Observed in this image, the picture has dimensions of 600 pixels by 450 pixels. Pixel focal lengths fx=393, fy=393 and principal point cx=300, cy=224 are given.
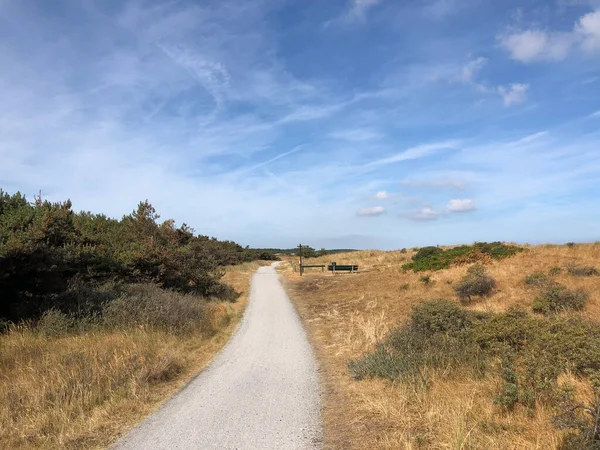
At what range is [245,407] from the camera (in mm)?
6082

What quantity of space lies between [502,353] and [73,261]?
1139cm

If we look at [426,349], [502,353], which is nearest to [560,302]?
[502,353]

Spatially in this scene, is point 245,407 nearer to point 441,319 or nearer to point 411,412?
point 411,412

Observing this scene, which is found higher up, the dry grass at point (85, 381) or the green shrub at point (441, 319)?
the green shrub at point (441, 319)

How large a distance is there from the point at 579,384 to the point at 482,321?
3.36 metres

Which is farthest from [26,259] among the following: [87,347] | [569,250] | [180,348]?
[569,250]

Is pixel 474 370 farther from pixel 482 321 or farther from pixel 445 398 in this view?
pixel 482 321

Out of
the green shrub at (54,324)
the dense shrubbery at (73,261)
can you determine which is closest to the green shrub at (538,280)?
the dense shrubbery at (73,261)

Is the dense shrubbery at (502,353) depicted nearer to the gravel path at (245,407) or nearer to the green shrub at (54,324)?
the gravel path at (245,407)

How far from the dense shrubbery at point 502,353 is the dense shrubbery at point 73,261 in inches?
310

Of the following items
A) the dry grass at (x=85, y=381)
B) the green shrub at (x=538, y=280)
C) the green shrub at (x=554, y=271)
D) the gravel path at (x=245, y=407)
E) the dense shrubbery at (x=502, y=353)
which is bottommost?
the gravel path at (x=245, y=407)

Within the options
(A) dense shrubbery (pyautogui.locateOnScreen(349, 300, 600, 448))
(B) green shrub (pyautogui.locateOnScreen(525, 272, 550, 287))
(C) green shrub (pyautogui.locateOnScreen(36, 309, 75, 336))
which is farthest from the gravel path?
(B) green shrub (pyautogui.locateOnScreen(525, 272, 550, 287))

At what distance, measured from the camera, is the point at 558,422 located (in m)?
3.85

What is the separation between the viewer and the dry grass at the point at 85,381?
5.00 m
